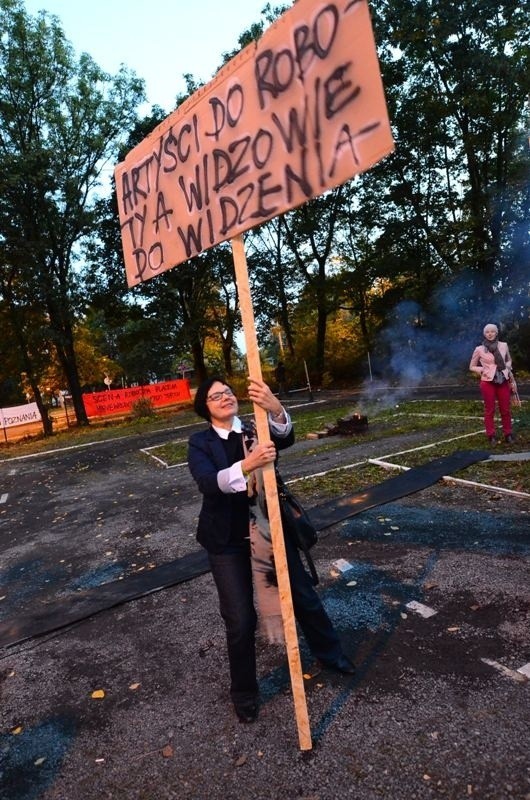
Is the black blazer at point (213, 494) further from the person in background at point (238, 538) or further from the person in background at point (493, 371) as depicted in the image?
the person in background at point (493, 371)

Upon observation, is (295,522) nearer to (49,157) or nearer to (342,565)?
(342,565)

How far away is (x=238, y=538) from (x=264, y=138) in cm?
217

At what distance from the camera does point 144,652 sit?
3990mm

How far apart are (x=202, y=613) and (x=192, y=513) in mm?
3190

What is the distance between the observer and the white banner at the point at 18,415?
981 inches

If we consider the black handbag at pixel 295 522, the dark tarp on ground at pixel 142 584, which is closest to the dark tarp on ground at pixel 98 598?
the dark tarp on ground at pixel 142 584

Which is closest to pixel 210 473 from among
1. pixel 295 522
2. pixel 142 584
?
pixel 295 522

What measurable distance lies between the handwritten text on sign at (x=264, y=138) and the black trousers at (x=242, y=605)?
1826mm

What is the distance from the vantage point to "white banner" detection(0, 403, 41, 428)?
24.9 meters

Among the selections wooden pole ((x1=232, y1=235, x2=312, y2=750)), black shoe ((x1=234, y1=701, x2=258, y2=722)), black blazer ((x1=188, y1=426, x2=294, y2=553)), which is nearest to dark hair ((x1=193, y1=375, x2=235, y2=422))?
black blazer ((x1=188, y1=426, x2=294, y2=553))

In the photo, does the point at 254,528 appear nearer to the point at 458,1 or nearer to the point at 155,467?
the point at 155,467

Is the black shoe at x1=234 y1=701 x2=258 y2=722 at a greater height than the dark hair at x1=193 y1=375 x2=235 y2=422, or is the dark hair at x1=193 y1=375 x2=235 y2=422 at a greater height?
the dark hair at x1=193 y1=375 x2=235 y2=422

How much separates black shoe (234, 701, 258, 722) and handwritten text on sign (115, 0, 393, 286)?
268 cm

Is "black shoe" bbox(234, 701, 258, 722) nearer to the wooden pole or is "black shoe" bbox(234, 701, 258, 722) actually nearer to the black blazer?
the wooden pole
